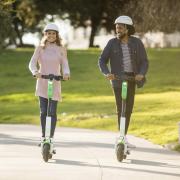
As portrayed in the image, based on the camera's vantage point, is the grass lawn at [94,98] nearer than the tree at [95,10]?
Yes

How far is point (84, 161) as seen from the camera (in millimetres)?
11906

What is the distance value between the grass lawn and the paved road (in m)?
1.74

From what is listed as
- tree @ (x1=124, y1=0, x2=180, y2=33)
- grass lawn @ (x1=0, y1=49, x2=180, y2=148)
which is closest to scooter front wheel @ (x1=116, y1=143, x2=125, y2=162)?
grass lawn @ (x1=0, y1=49, x2=180, y2=148)

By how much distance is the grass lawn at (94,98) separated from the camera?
65.5 feet

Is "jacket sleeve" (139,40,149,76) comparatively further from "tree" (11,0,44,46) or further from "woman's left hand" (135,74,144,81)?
"tree" (11,0,44,46)

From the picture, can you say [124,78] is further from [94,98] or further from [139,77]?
[94,98]

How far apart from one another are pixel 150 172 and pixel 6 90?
2788 cm

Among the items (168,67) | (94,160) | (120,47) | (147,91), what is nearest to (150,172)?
(94,160)

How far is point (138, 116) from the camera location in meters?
21.8

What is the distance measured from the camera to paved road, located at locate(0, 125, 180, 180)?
34.2ft

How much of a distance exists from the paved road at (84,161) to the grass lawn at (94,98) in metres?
1.74

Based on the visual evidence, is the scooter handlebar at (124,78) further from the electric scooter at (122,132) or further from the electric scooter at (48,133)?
the electric scooter at (48,133)

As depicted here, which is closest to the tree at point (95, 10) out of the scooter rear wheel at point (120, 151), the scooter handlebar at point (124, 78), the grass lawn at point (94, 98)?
the grass lawn at point (94, 98)

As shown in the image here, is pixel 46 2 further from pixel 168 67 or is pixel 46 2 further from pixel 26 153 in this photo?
pixel 26 153
